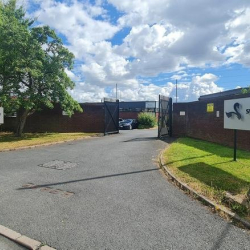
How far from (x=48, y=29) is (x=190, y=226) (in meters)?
16.2

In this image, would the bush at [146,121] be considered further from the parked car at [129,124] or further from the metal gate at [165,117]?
the metal gate at [165,117]

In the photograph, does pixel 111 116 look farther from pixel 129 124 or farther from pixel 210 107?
pixel 129 124

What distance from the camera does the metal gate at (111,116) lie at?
19328 mm

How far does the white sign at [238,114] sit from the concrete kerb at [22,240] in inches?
260

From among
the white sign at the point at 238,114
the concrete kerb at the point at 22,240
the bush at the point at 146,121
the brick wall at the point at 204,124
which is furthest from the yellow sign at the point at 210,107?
the bush at the point at 146,121

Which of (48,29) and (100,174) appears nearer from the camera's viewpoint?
(100,174)

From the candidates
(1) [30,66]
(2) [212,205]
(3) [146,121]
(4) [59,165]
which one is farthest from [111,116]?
(2) [212,205]

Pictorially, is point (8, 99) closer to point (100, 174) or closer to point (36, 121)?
point (36, 121)

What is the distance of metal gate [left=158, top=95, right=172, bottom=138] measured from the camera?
16.2 meters

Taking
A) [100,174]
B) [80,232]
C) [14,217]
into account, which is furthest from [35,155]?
[80,232]

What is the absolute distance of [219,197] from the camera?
15.8 ft

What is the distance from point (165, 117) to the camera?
55.4 feet

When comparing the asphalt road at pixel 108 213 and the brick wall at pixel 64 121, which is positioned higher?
the brick wall at pixel 64 121

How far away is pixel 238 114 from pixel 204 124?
254 inches
